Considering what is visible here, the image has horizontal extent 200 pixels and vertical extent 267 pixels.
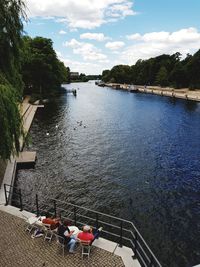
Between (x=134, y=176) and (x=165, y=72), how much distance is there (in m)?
116

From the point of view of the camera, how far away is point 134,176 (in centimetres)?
2284

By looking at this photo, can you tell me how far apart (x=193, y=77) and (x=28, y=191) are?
101m

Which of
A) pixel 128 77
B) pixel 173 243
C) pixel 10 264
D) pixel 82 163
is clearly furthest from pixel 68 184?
pixel 128 77

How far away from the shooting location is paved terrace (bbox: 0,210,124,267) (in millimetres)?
10133

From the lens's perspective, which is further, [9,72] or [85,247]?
[9,72]

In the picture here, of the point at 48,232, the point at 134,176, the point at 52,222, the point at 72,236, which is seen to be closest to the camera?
the point at 72,236

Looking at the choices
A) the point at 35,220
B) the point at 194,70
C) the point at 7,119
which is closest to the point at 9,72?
the point at 7,119

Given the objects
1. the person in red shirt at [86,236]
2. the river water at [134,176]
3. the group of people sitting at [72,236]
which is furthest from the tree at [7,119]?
the river water at [134,176]

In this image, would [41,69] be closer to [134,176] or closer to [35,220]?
[134,176]

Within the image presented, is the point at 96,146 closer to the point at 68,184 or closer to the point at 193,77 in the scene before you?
the point at 68,184

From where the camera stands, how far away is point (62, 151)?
2973cm

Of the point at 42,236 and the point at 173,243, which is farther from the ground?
the point at 42,236

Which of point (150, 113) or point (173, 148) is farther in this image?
point (150, 113)

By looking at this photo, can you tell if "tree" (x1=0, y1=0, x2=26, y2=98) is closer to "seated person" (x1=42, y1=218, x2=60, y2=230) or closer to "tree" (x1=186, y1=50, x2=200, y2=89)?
"seated person" (x1=42, y1=218, x2=60, y2=230)
